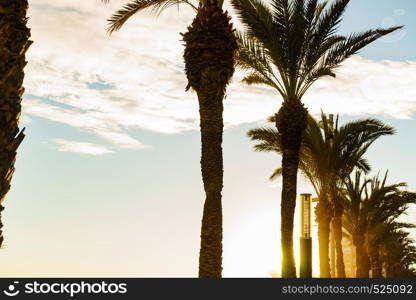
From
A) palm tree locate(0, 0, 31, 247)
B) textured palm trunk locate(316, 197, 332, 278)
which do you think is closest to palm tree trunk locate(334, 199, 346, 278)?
textured palm trunk locate(316, 197, 332, 278)

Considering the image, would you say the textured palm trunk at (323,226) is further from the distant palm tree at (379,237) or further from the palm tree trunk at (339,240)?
the distant palm tree at (379,237)

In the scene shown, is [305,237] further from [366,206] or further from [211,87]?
[366,206]

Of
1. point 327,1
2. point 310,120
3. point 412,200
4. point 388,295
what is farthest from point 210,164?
point 412,200

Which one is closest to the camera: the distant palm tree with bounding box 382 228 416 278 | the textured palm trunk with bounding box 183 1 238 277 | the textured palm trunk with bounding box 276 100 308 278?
the textured palm trunk with bounding box 183 1 238 277

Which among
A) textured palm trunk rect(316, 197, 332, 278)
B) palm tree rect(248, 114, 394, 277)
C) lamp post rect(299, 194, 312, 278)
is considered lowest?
lamp post rect(299, 194, 312, 278)

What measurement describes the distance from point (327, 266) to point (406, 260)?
45.3 m

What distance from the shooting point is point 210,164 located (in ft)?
48.3

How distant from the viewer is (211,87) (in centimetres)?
1537

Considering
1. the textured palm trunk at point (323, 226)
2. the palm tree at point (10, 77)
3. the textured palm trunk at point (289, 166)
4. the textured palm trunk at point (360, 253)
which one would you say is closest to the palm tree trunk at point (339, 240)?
the textured palm trunk at point (323, 226)

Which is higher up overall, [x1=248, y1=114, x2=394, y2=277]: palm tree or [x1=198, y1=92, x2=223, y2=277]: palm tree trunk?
[x1=248, y1=114, x2=394, y2=277]: palm tree

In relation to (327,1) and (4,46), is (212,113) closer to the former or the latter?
(4,46)

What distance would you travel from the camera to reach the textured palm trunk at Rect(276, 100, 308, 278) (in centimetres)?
1925

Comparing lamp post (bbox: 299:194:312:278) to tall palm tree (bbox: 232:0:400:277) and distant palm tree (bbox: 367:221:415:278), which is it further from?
distant palm tree (bbox: 367:221:415:278)

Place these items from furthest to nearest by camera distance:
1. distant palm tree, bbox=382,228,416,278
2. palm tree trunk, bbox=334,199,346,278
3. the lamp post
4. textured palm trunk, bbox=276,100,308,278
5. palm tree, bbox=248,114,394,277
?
distant palm tree, bbox=382,228,416,278
palm tree trunk, bbox=334,199,346,278
palm tree, bbox=248,114,394,277
textured palm trunk, bbox=276,100,308,278
the lamp post
